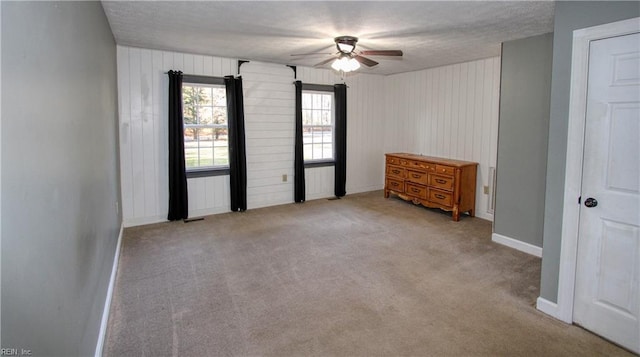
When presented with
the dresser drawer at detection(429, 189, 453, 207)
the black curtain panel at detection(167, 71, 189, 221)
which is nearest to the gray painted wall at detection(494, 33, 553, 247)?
the dresser drawer at detection(429, 189, 453, 207)

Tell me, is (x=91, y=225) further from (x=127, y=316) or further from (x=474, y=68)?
(x=474, y=68)

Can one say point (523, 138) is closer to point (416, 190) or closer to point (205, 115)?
point (416, 190)

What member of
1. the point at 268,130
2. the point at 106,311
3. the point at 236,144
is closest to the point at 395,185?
the point at 268,130

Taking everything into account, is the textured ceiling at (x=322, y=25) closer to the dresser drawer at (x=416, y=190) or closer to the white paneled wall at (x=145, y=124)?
the white paneled wall at (x=145, y=124)

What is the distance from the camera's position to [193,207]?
5.49 metres

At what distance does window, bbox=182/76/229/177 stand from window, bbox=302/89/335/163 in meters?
1.45

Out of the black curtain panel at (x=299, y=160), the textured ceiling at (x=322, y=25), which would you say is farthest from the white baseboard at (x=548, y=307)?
the black curtain panel at (x=299, y=160)

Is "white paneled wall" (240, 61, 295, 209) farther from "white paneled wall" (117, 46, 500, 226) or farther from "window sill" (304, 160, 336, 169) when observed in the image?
"window sill" (304, 160, 336, 169)

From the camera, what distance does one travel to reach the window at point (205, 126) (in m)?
5.36

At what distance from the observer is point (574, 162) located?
261cm

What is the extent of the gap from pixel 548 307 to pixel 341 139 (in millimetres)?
4417

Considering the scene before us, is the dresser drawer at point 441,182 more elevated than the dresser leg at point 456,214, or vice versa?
the dresser drawer at point 441,182

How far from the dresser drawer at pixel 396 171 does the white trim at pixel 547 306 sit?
3.57 m

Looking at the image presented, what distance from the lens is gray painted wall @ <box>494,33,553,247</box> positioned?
395cm
